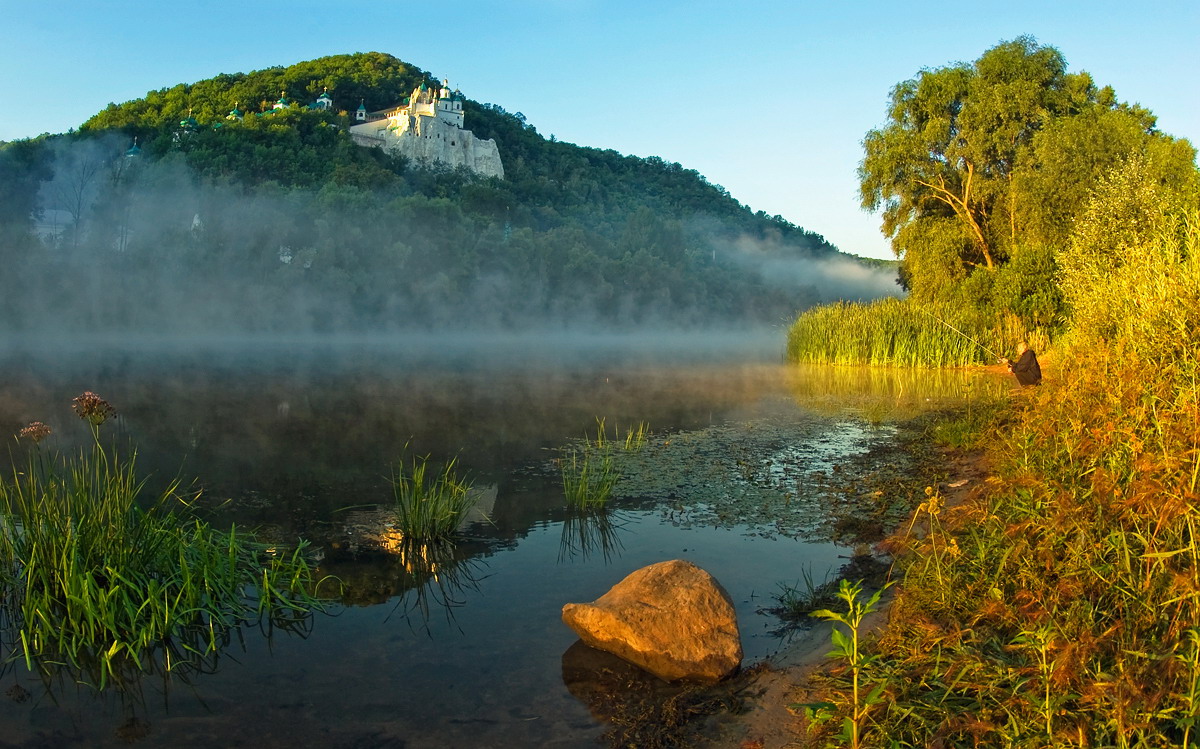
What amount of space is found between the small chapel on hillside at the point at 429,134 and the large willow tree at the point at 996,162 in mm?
78188

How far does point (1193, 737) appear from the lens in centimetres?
306

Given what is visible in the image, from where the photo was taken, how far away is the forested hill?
58.4m

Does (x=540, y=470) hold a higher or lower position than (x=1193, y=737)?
lower

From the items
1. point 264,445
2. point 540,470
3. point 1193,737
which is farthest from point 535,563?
point 264,445

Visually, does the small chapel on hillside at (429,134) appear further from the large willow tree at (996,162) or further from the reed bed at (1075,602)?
the reed bed at (1075,602)

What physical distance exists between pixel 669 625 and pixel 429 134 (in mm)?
106058

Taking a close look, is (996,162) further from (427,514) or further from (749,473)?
(427,514)

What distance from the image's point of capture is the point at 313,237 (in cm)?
6606

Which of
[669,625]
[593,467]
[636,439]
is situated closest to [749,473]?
[593,467]

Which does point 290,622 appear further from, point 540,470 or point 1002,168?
point 1002,168

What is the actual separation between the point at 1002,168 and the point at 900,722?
3273cm

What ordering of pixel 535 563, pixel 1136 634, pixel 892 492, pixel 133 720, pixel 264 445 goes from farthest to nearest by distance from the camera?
pixel 264 445 < pixel 892 492 < pixel 535 563 < pixel 133 720 < pixel 1136 634

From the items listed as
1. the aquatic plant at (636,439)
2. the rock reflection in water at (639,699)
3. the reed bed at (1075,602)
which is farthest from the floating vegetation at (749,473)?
the rock reflection in water at (639,699)

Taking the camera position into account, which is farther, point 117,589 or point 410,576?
point 410,576
